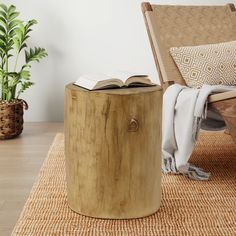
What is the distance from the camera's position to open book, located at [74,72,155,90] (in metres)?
1.99

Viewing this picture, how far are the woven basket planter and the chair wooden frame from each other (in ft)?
3.08

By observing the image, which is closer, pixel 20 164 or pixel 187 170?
pixel 187 170

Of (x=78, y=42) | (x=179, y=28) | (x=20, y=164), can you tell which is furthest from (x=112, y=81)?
(x=78, y=42)

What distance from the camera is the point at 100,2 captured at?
3762mm

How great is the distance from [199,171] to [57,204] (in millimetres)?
724

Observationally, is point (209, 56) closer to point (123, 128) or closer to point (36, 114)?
point (123, 128)

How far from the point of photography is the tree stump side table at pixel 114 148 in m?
1.95

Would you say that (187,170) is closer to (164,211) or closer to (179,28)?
(164,211)

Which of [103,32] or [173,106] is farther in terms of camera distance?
[103,32]

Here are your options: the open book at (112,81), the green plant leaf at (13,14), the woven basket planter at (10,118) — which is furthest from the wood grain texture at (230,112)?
the green plant leaf at (13,14)

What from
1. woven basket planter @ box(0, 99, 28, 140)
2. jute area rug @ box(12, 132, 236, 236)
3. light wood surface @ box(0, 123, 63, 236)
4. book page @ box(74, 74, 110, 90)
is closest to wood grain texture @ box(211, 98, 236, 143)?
jute area rug @ box(12, 132, 236, 236)

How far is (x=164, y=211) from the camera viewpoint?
209cm

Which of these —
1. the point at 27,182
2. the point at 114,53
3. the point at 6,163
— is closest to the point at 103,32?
the point at 114,53

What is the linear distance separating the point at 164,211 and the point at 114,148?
1.10 ft
